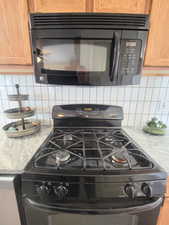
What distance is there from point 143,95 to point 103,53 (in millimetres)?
647

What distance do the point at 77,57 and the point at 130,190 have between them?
30.1 inches

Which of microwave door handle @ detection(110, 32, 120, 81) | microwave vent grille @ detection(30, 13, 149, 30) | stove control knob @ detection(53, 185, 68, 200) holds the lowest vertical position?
stove control knob @ detection(53, 185, 68, 200)

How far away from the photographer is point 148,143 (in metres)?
0.99

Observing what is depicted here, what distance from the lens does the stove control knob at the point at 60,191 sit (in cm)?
61

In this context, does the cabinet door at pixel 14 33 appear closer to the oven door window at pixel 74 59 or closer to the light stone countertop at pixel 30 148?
the oven door window at pixel 74 59

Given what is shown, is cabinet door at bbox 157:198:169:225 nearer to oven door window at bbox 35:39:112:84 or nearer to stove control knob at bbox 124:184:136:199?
stove control knob at bbox 124:184:136:199

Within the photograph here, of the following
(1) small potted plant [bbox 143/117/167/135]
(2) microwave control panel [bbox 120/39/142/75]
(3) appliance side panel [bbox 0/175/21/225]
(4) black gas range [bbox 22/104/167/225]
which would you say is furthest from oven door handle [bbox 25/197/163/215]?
(2) microwave control panel [bbox 120/39/142/75]

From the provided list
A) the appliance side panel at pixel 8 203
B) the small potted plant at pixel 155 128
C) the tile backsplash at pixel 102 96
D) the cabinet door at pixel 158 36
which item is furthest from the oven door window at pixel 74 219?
the cabinet door at pixel 158 36

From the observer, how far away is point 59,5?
0.76 metres

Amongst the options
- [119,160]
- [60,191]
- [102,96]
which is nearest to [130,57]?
[102,96]

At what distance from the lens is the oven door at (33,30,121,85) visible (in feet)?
→ 2.43

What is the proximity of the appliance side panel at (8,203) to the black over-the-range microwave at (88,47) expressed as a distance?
1.99ft

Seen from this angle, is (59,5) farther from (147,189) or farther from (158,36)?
(147,189)

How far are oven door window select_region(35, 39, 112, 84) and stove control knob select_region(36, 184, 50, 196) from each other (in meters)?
0.59
